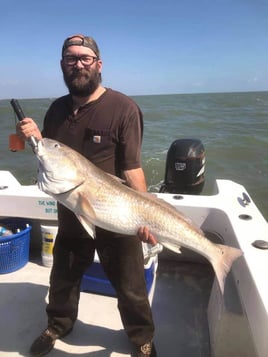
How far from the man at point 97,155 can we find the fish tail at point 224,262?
0.44m

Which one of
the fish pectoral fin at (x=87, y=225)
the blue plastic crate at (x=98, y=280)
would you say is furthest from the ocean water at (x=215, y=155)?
the fish pectoral fin at (x=87, y=225)

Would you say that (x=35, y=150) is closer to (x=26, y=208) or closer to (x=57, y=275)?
(x=57, y=275)

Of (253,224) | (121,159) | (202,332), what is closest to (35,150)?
(121,159)

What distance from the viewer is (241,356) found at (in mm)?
2818

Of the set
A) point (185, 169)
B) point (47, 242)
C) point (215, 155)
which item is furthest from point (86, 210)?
point (215, 155)

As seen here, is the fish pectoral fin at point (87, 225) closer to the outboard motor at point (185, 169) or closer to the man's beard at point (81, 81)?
the man's beard at point (81, 81)

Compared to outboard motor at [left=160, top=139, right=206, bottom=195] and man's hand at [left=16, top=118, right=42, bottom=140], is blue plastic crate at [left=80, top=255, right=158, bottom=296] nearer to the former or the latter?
outboard motor at [left=160, top=139, right=206, bottom=195]

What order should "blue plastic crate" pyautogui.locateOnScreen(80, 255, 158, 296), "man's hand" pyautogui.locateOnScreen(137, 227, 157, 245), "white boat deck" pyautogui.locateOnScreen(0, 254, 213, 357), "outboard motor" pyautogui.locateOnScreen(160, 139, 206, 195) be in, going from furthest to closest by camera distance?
1. "outboard motor" pyautogui.locateOnScreen(160, 139, 206, 195)
2. "blue plastic crate" pyautogui.locateOnScreen(80, 255, 158, 296)
3. "white boat deck" pyautogui.locateOnScreen(0, 254, 213, 357)
4. "man's hand" pyautogui.locateOnScreen(137, 227, 157, 245)

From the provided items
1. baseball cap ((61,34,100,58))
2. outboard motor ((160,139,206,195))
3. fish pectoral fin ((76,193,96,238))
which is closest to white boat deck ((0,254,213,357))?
outboard motor ((160,139,206,195))

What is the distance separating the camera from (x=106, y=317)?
11.4 ft

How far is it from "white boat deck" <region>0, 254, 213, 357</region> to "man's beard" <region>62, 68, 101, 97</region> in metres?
2.10

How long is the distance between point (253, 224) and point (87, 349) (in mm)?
1806

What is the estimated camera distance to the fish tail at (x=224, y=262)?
2.37m

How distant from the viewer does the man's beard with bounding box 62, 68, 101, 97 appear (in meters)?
2.47
